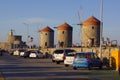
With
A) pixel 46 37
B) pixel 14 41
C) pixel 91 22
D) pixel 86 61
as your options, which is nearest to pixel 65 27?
pixel 46 37

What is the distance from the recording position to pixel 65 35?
103375 millimetres

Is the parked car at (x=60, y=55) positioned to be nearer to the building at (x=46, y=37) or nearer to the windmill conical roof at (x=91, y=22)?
the windmill conical roof at (x=91, y=22)

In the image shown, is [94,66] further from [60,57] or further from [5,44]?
[5,44]

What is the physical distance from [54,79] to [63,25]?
8331cm

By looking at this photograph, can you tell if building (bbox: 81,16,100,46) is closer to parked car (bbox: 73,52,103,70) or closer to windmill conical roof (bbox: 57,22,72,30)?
windmill conical roof (bbox: 57,22,72,30)

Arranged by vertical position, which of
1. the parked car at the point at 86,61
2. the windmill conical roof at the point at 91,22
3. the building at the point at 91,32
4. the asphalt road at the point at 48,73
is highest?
the windmill conical roof at the point at 91,22

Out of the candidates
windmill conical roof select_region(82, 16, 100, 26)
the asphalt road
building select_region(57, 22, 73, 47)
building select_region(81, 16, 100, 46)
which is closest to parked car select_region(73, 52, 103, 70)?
the asphalt road

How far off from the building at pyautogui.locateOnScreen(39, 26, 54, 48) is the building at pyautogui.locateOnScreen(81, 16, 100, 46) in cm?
2556

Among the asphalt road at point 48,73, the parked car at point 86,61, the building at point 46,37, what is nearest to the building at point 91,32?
the building at point 46,37

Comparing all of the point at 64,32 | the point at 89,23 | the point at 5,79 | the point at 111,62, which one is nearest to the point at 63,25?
the point at 64,32

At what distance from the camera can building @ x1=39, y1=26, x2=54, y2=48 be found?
370 feet

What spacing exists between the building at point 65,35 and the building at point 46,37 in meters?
7.60

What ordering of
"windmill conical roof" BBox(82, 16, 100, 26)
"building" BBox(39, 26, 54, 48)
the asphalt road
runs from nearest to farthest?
the asphalt road → "windmill conical roof" BBox(82, 16, 100, 26) → "building" BBox(39, 26, 54, 48)

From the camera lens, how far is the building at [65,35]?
101562 millimetres
